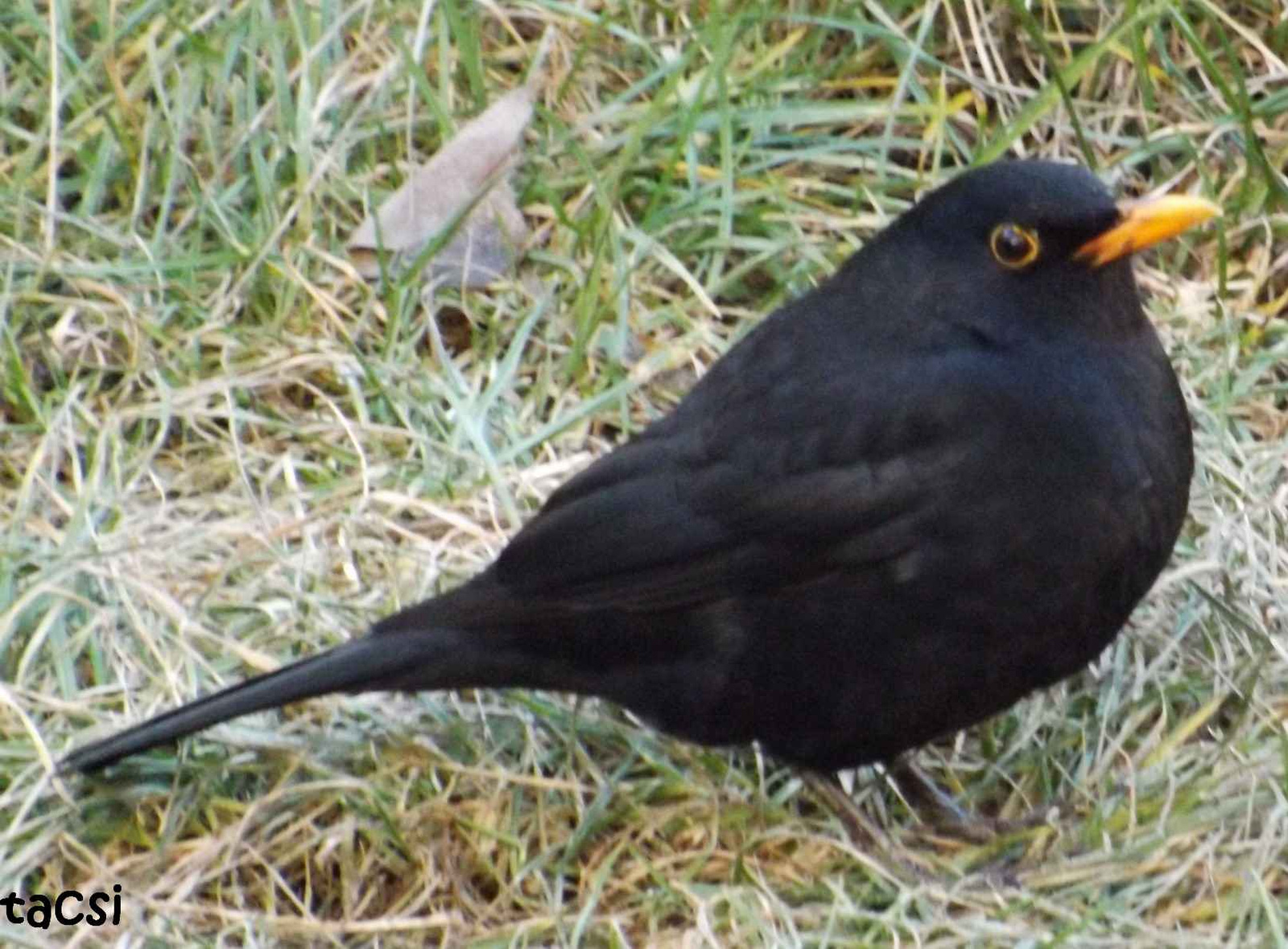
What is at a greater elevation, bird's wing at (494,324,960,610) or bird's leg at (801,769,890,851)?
bird's wing at (494,324,960,610)

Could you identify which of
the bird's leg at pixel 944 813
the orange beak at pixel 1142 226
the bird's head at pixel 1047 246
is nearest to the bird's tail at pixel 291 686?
the bird's leg at pixel 944 813

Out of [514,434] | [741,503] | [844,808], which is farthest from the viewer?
[514,434]

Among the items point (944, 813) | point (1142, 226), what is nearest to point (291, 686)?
point (944, 813)

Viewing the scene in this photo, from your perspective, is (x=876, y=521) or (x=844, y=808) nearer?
(x=876, y=521)

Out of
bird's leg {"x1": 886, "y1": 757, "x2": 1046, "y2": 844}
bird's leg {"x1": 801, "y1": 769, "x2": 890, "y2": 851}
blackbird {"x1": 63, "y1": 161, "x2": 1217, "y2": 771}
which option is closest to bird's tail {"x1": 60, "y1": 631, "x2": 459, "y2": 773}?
blackbird {"x1": 63, "y1": 161, "x2": 1217, "y2": 771}

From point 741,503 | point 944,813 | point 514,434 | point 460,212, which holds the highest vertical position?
point 741,503

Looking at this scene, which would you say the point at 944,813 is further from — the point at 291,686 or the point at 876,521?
the point at 291,686

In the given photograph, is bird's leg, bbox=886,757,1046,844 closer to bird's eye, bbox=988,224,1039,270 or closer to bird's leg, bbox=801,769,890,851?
bird's leg, bbox=801,769,890,851

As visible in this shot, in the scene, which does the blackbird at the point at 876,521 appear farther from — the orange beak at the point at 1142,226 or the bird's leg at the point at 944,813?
the bird's leg at the point at 944,813
